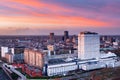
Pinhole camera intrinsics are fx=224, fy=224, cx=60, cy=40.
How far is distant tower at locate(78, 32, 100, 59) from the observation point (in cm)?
2111

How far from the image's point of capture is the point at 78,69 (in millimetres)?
18562

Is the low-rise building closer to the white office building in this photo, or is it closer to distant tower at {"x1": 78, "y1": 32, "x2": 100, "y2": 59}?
the white office building

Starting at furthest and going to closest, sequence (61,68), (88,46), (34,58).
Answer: (88,46), (34,58), (61,68)

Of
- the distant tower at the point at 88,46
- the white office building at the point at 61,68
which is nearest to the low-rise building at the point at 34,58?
the white office building at the point at 61,68

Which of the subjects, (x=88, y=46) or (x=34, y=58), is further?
(x=88, y=46)

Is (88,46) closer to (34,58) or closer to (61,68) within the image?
(61,68)

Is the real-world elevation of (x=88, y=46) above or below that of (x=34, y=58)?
above

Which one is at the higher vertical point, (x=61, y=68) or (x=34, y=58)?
(x=34, y=58)

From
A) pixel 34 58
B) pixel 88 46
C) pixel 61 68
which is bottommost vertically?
pixel 61 68

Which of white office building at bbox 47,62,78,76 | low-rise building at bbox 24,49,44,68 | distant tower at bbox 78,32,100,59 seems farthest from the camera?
distant tower at bbox 78,32,100,59

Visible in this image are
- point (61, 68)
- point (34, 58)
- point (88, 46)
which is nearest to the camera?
point (61, 68)

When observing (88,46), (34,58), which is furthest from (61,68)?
(88,46)

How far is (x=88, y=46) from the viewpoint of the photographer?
2139 centimetres

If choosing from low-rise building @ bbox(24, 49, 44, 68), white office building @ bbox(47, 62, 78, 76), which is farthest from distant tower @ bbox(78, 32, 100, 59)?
low-rise building @ bbox(24, 49, 44, 68)
